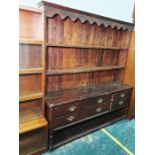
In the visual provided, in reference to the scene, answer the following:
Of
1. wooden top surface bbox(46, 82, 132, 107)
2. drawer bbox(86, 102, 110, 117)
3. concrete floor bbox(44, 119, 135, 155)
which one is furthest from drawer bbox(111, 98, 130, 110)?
concrete floor bbox(44, 119, 135, 155)

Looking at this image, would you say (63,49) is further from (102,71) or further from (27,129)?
(27,129)

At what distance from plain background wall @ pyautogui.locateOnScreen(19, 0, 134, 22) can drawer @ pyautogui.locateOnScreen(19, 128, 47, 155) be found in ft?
5.35

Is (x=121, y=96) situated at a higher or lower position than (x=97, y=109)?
higher

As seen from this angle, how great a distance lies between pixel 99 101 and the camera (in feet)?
6.99

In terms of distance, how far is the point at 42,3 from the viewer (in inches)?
57.5

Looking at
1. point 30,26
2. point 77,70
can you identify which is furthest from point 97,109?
point 30,26

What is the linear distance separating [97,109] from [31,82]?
1111 millimetres

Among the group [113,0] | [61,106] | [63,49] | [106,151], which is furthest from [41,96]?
[113,0]

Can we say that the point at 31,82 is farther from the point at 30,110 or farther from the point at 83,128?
the point at 83,128

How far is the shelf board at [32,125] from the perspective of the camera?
1549 mm

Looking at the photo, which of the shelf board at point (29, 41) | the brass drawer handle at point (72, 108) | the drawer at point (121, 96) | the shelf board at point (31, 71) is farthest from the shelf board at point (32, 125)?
the drawer at point (121, 96)

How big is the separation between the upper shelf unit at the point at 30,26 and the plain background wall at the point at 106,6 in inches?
12.6
